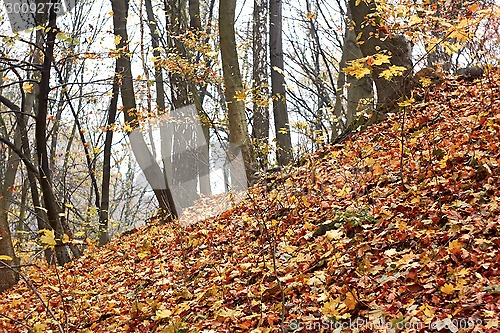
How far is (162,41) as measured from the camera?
46.5ft

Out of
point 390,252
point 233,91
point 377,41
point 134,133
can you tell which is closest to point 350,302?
point 390,252

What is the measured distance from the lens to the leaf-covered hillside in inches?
109

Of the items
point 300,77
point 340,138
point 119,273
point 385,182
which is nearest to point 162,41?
point 300,77

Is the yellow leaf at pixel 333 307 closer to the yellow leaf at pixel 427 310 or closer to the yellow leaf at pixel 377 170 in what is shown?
the yellow leaf at pixel 427 310

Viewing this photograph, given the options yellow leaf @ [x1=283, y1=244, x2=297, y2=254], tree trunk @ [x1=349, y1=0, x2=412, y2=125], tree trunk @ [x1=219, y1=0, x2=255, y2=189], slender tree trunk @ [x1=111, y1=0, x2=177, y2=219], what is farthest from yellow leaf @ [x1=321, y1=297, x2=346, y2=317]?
slender tree trunk @ [x1=111, y1=0, x2=177, y2=219]

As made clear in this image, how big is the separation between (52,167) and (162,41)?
4980mm

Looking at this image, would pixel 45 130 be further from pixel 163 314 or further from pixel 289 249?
pixel 289 249

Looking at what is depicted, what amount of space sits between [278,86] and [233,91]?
6.95ft

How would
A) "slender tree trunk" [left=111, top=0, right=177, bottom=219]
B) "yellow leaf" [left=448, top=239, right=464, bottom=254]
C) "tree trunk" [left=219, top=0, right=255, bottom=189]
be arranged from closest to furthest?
"yellow leaf" [left=448, top=239, right=464, bottom=254]
"tree trunk" [left=219, top=0, right=255, bottom=189]
"slender tree trunk" [left=111, top=0, right=177, bottom=219]

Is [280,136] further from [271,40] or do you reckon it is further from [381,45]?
[381,45]

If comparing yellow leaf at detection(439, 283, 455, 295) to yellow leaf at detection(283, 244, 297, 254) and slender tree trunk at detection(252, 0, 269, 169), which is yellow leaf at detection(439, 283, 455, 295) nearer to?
yellow leaf at detection(283, 244, 297, 254)

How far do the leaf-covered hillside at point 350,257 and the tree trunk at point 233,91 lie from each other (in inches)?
62.3

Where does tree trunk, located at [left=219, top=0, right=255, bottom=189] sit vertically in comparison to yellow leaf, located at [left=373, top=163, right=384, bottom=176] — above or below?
above

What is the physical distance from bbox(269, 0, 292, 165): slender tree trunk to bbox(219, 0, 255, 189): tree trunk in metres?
1.44
